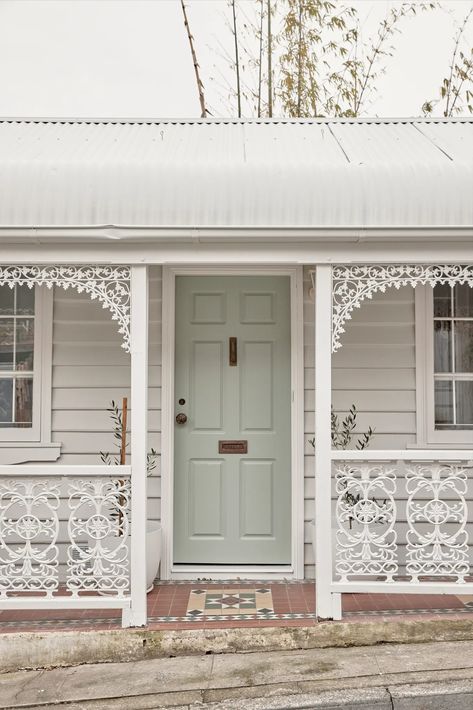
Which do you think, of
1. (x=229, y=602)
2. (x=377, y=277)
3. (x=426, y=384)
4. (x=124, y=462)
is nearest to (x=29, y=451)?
(x=124, y=462)

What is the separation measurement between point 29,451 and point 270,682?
9.03 ft

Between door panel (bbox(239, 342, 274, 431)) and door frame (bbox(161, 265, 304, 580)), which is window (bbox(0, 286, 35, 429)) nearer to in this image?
door frame (bbox(161, 265, 304, 580))

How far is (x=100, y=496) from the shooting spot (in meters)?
4.95

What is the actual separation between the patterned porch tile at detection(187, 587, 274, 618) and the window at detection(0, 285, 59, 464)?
5.28 ft

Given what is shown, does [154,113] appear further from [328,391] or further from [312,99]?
[328,391]

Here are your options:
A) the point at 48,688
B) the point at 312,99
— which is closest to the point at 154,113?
the point at 312,99

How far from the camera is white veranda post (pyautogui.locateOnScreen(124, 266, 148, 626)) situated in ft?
16.1

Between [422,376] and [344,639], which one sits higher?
[422,376]

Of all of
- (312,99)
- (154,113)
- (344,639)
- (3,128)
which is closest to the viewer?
(344,639)

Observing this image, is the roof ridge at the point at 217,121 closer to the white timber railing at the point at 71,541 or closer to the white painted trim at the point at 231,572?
the white timber railing at the point at 71,541

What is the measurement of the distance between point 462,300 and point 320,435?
2.07 m

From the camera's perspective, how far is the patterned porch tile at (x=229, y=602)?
5.23 metres

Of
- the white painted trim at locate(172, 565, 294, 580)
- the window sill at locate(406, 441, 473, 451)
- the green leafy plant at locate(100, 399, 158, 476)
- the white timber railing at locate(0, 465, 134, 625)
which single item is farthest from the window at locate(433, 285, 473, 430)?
the white timber railing at locate(0, 465, 134, 625)

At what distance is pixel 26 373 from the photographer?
6.19 metres
